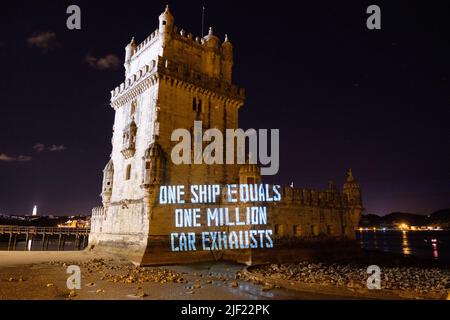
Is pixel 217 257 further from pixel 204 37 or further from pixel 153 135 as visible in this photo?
pixel 204 37

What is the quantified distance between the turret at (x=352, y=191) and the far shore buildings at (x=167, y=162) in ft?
8.53

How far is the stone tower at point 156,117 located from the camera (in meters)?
26.6

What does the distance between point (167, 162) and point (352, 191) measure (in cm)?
2224

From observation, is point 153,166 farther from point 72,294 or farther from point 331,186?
point 331,186

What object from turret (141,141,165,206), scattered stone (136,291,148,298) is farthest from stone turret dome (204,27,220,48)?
scattered stone (136,291,148,298)

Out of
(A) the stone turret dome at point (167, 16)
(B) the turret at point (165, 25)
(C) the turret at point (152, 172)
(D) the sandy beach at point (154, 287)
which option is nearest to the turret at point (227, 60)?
(B) the turret at point (165, 25)

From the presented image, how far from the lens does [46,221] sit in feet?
512

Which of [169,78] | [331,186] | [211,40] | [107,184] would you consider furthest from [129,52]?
[331,186]

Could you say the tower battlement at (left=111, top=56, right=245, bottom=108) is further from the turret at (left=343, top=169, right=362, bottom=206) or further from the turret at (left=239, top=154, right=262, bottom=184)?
the turret at (left=343, top=169, right=362, bottom=206)

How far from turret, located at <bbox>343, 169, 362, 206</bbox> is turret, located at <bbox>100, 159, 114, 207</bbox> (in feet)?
82.9

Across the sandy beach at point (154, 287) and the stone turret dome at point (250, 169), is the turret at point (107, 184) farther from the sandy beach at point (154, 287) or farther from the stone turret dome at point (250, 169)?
the stone turret dome at point (250, 169)
